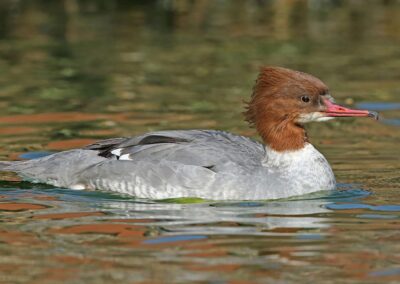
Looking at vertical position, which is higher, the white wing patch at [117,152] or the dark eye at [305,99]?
the dark eye at [305,99]

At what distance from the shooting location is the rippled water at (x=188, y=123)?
25.7 feet

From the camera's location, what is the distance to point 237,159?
10016 mm

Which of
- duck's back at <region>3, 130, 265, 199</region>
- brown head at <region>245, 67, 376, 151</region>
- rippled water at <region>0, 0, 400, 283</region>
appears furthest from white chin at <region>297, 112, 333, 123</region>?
rippled water at <region>0, 0, 400, 283</region>

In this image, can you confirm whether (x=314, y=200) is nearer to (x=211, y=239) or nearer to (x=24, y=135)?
(x=211, y=239)

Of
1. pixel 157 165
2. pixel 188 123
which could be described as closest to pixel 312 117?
pixel 157 165

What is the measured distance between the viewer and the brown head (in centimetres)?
1005

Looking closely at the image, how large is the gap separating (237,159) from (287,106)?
0.65 m

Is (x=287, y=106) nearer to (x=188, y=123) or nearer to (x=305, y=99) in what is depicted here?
(x=305, y=99)

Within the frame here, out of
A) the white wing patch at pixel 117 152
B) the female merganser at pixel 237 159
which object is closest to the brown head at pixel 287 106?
the female merganser at pixel 237 159

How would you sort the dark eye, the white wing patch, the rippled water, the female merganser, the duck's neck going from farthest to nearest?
the white wing patch → the duck's neck → the dark eye → the female merganser → the rippled water

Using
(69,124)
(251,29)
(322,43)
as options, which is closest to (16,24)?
(251,29)

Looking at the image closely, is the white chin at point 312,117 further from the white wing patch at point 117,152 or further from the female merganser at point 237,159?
the white wing patch at point 117,152

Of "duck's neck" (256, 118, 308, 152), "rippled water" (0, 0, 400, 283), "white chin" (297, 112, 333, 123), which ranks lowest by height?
"rippled water" (0, 0, 400, 283)

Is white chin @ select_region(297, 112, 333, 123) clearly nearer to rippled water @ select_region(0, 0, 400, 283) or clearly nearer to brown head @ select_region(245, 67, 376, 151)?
brown head @ select_region(245, 67, 376, 151)
